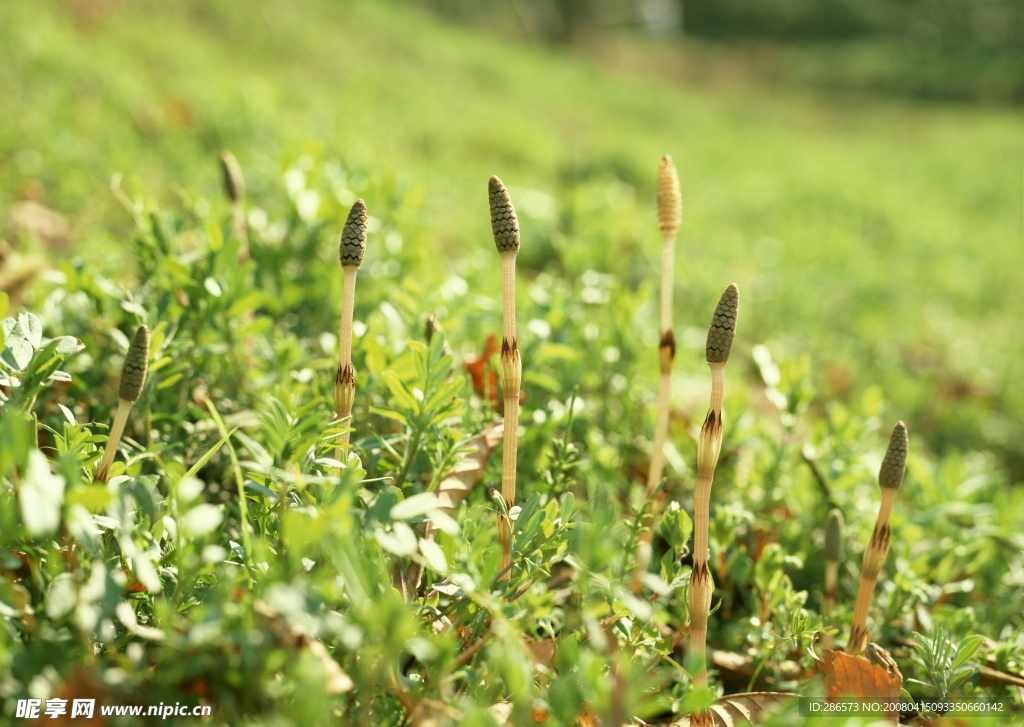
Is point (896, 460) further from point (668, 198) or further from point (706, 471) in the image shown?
point (668, 198)

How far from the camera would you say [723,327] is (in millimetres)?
1104

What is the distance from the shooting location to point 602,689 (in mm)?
832

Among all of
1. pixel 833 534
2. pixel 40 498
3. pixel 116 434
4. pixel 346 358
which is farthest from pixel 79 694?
pixel 833 534

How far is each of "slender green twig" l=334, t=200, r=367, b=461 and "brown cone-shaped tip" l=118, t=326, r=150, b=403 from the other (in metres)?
0.29

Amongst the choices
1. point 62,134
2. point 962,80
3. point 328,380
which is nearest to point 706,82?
point 962,80

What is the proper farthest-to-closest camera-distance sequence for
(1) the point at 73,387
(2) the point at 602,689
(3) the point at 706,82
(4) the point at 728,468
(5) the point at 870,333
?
(3) the point at 706,82, (5) the point at 870,333, (4) the point at 728,468, (1) the point at 73,387, (2) the point at 602,689

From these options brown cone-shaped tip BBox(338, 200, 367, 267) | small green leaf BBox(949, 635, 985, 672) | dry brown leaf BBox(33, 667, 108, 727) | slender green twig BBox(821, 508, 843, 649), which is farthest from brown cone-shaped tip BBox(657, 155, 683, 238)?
dry brown leaf BBox(33, 667, 108, 727)

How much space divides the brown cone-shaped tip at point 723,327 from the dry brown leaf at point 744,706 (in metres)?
0.63

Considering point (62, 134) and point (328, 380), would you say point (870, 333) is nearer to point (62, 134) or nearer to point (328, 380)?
point (328, 380)

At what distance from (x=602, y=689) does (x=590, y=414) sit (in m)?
1.17

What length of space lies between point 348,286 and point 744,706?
102 centimetres

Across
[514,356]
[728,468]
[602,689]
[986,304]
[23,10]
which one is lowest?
[986,304]

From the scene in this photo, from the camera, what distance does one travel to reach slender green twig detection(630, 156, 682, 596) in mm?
1386

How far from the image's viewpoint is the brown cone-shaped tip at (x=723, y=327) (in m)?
1.09
